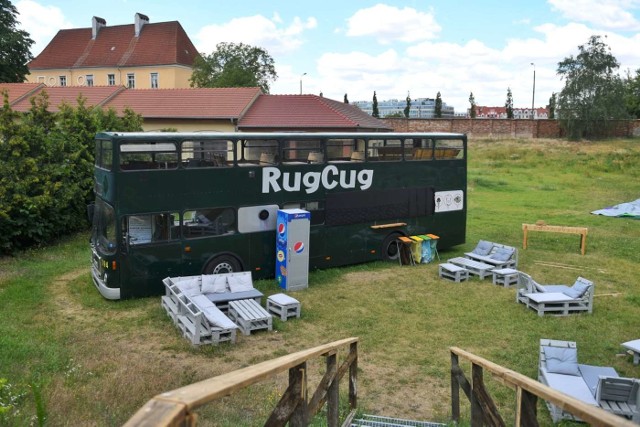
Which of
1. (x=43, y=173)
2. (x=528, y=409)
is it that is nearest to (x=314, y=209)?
(x=43, y=173)

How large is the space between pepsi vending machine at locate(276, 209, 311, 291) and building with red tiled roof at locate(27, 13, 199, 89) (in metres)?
52.1

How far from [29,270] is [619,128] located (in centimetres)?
6109

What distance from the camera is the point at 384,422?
6453 mm

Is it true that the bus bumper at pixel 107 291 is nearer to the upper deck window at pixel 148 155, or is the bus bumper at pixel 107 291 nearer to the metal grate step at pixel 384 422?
the upper deck window at pixel 148 155

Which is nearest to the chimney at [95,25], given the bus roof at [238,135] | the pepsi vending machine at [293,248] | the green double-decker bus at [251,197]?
the bus roof at [238,135]

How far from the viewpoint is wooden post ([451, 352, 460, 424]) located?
6223 millimetres

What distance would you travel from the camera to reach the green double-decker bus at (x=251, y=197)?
38.3ft

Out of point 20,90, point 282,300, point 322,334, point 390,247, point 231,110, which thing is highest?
point 20,90

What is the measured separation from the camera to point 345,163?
1447 cm

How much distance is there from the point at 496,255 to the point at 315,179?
5.31m

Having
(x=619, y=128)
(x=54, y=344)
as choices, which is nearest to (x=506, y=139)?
(x=619, y=128)

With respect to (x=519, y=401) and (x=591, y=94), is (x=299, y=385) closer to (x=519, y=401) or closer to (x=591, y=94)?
(x=519, y=401)

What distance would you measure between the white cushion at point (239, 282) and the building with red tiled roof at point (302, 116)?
20.7 meters

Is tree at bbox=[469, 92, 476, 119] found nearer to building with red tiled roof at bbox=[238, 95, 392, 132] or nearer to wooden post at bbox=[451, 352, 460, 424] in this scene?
building with red tiled roof at bbox=[238, 95, 392, 132]
